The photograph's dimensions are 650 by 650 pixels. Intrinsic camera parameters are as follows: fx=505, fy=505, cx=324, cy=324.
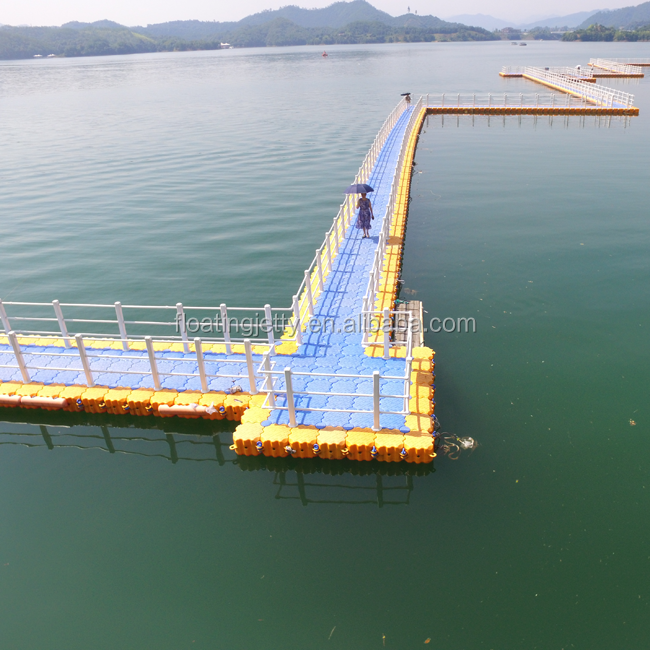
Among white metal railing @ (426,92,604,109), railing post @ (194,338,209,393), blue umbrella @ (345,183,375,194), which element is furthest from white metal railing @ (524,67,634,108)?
railing post @ (194,338,209,393)

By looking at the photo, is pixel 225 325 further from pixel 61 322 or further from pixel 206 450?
pixel 61 322

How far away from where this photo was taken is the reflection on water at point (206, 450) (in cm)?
999

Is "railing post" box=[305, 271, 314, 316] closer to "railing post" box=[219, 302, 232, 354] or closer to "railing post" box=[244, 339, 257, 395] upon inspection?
"railing post" box=[219, 302, 232, 354]

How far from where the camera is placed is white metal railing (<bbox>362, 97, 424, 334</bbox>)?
1282cm

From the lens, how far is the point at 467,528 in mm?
9023

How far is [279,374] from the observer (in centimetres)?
1191

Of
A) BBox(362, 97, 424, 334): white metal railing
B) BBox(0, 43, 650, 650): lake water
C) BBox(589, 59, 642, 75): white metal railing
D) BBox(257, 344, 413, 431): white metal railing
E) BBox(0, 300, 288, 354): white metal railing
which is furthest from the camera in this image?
BBox(589, 59, 642, 75): white metal railing

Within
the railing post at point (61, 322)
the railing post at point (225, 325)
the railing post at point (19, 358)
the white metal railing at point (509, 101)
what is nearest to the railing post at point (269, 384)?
the railing post at point (225, 325)

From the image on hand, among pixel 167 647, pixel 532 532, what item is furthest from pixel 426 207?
pixel 167 647

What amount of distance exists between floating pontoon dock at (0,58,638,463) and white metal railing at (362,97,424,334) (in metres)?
0.10

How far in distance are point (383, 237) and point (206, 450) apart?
9.17 m

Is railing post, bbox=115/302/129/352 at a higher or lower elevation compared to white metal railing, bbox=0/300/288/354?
higher

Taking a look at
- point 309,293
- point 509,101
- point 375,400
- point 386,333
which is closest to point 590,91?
point 509,101

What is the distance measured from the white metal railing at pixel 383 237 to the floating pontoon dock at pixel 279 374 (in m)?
0.10
